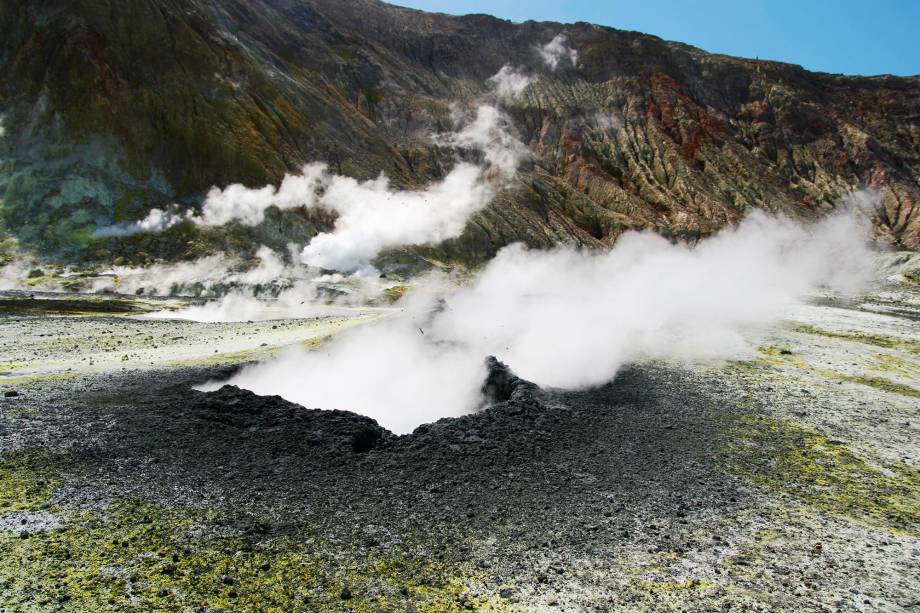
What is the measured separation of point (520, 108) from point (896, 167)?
182ft

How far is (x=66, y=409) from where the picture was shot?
36.0 ft

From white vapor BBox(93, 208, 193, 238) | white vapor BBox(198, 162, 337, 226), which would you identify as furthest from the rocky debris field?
white vapor BBox(198, 162, 337, 226)

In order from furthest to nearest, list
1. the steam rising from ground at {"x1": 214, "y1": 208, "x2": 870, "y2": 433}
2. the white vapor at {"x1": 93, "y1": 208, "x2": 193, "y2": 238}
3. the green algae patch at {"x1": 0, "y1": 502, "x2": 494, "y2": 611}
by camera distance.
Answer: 1. the white vapor at {"x1": 93, "y1": 208, "x2": 193, "y2": 238}
2. the steam rising from ground at {"x1": 214, "y1": 208, "x2": 870, "y2": 433}
3. the green algae patch at {"x1": 0, "y1": 502, "x2": 494, "y2": 611}

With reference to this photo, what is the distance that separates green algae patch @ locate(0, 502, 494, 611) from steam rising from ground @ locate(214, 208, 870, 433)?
5.39 m

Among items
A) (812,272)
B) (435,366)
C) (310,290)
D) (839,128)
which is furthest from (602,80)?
(435,366)

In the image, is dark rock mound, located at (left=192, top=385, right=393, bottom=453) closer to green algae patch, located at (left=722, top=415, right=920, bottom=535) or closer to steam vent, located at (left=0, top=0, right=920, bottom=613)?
steam vent, located at (left=0, top=0, right=920, bottom=613)

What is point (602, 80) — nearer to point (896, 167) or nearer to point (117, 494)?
point (896, 167)

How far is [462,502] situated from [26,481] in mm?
6051

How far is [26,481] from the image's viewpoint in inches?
314

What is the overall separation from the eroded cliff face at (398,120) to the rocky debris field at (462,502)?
3438 centimetres

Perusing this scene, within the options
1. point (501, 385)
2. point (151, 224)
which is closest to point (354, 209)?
point (151, 224)

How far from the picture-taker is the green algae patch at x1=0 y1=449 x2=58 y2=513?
24.2 ft

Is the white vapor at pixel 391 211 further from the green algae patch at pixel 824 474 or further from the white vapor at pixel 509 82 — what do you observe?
the green algae patch at pixel 824 474

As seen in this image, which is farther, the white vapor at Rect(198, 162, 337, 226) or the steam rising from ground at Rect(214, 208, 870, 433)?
the white vapor at Rect(198, 162, 337, 226)
